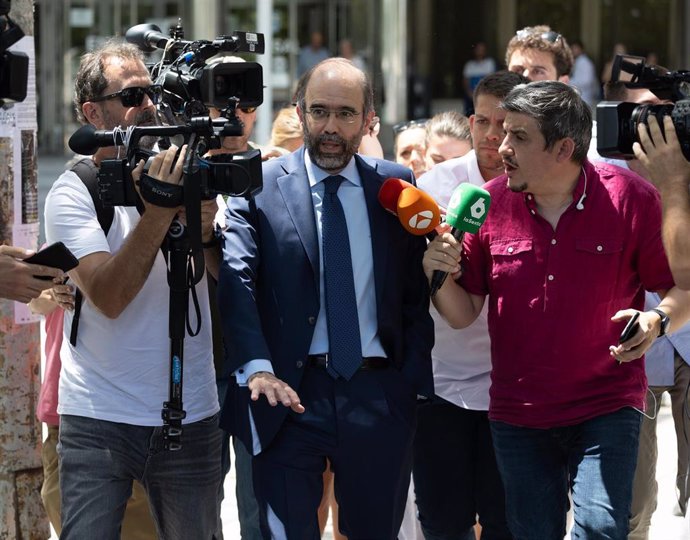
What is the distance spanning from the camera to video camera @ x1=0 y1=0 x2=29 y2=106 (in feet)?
12.4

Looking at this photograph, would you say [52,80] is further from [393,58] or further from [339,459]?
[339,459]

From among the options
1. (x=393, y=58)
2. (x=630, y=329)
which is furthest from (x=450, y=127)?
(x=393, y=58)

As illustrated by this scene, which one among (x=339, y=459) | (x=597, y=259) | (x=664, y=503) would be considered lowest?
(x=664, y=503)

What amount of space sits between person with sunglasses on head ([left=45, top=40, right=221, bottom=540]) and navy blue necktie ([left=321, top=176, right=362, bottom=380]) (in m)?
0.43

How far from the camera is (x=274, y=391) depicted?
411 cm

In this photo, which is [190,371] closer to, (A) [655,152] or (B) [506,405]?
(B) [506,405]

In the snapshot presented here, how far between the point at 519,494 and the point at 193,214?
5.05ft

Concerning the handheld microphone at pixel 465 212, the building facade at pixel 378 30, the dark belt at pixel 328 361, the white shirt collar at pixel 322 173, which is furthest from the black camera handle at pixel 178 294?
the building facade at pixel 378 30

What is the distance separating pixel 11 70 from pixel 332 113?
1.18 m

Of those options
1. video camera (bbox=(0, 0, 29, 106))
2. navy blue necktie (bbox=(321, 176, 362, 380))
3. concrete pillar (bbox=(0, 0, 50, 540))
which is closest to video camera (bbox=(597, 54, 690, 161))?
navy blue necktie (bbox=(321, 176, 362, 380))

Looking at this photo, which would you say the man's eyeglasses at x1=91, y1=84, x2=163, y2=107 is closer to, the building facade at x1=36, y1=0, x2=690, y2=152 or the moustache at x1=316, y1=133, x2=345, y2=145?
the moustache at x1=316, y1=133, x2=345, y2=145

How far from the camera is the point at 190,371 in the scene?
4496 mm

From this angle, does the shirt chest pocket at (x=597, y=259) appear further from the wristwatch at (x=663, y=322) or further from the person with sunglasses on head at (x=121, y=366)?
the person with sunglasses on head at (x=121, y=366)

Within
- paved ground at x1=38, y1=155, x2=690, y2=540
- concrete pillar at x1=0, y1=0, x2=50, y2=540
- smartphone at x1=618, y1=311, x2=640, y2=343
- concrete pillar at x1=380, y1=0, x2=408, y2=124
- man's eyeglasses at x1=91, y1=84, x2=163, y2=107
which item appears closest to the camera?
smartphone at x1=618, y1=311, x2=640, y2=343
